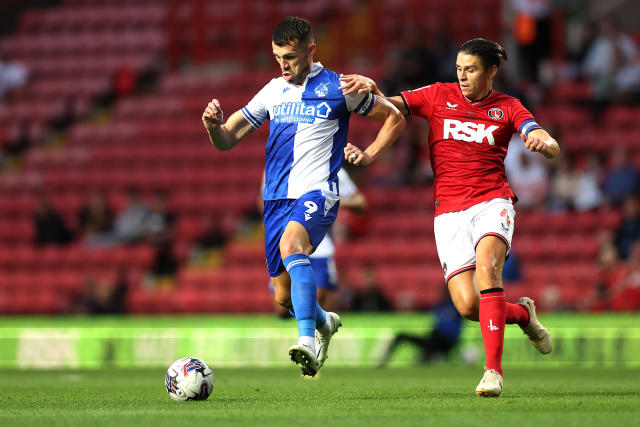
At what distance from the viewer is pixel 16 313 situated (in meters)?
17.0

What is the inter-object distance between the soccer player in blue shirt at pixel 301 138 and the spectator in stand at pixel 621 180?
8.10 metres

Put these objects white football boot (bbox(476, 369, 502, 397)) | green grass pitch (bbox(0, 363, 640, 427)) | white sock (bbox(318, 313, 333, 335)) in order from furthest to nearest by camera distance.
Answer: white sock (bbox(318, 313, 333, 335)) < white football boot (bbox(476, 369, 502, 397)) < green grass pitch (bbox(0, 363, 640, 427))

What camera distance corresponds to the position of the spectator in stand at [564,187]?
15055mm

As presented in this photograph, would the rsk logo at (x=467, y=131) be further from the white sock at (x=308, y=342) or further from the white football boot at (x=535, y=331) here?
the white sock at (x=308, y=342)

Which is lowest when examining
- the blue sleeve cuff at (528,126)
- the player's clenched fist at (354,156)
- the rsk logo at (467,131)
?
the player's clenched fist at (354,156)

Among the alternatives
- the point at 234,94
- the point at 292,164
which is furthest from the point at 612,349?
the point at 234,94

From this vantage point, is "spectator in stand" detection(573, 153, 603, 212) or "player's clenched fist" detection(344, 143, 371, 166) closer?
"player's clenched fist" detection(344, 143, 371, 166)

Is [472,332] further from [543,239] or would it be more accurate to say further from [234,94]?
[234,94]

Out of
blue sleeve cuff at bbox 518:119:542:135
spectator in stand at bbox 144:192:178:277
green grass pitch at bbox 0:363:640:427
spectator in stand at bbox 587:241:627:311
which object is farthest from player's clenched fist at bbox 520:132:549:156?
spectator in stand at bbox 144:192:178:277

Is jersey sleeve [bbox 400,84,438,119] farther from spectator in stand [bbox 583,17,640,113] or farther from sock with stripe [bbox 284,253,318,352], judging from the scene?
spectator in stand [bbox 583,17,640,113]

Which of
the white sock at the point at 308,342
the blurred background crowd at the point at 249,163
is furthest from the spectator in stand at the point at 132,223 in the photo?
the white sock at the point at 308,342

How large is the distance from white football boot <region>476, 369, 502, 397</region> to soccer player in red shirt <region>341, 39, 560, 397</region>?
39 cm

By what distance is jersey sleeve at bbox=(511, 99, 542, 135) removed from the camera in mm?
6840

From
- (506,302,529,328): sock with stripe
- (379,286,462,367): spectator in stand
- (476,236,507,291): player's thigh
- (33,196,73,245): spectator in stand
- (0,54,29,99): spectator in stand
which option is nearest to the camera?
(476,236,507,291): player's thigh
